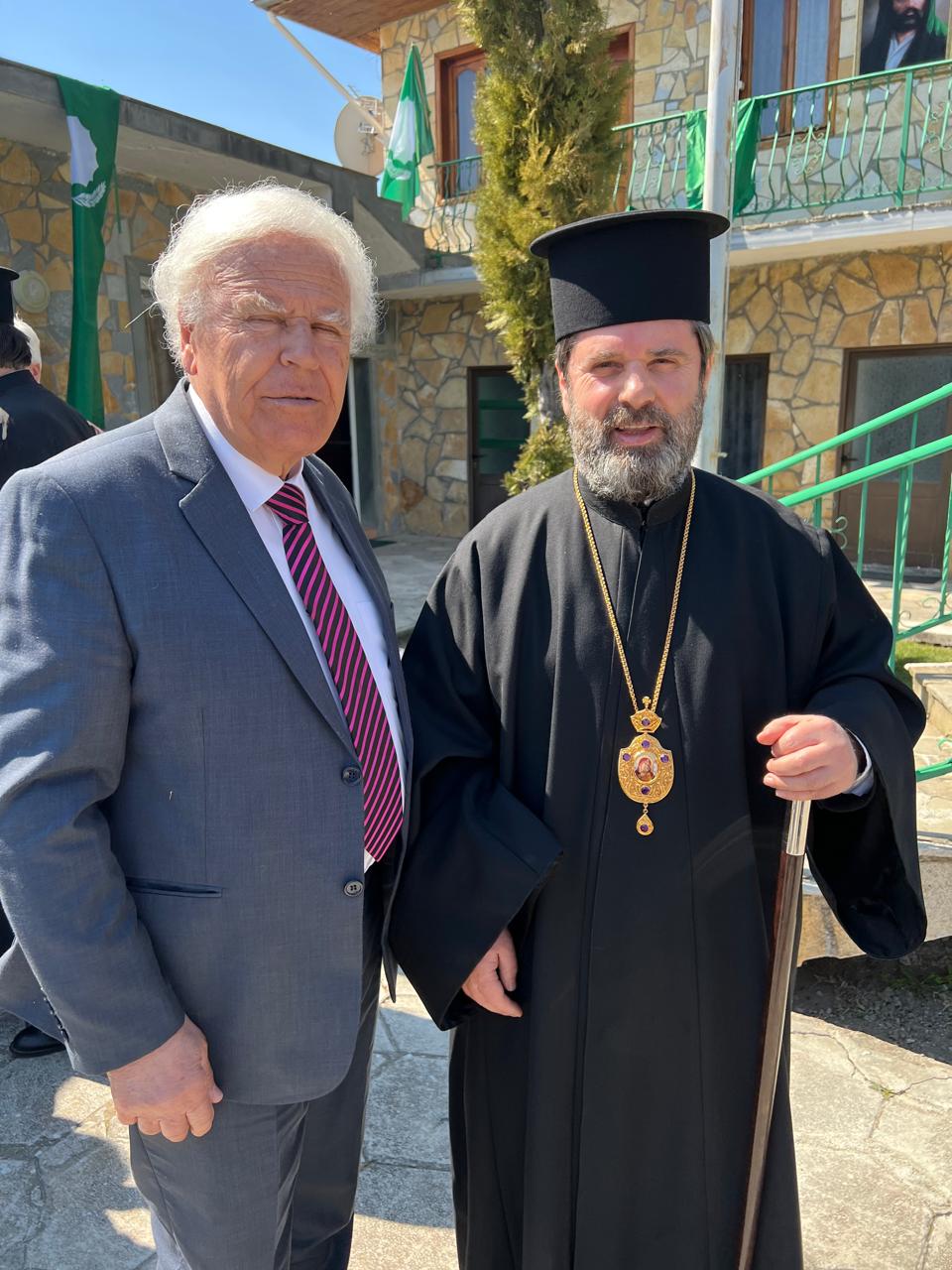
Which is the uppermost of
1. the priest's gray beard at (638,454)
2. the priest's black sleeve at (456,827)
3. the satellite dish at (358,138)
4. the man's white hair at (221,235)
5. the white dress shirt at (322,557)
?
the satellite dish at (358,138)

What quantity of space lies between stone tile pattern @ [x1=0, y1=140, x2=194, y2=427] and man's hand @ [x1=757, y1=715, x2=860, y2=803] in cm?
629

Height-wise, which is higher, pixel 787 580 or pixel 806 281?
pixel 806 281

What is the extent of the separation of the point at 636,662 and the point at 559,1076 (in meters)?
0.79

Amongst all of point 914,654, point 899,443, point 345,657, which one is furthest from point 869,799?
point 899,443

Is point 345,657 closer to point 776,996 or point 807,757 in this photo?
point 807,757

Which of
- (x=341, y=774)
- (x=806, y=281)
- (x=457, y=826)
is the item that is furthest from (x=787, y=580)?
(x=806, y=281)

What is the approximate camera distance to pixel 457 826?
1.74 metres

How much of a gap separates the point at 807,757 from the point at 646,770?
11.7 inches

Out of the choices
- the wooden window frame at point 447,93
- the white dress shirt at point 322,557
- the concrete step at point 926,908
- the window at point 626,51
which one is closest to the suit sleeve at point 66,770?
the white dress shirt at point 322,557

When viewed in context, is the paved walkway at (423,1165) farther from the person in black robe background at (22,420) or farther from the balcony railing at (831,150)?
→ the balcony railing at (831,150)

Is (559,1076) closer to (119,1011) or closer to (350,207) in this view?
(119,1011)

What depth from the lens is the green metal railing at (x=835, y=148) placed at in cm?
778

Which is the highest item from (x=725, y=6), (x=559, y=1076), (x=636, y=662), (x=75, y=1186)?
(x=725, y=6)

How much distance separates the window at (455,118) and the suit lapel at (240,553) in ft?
34.4
